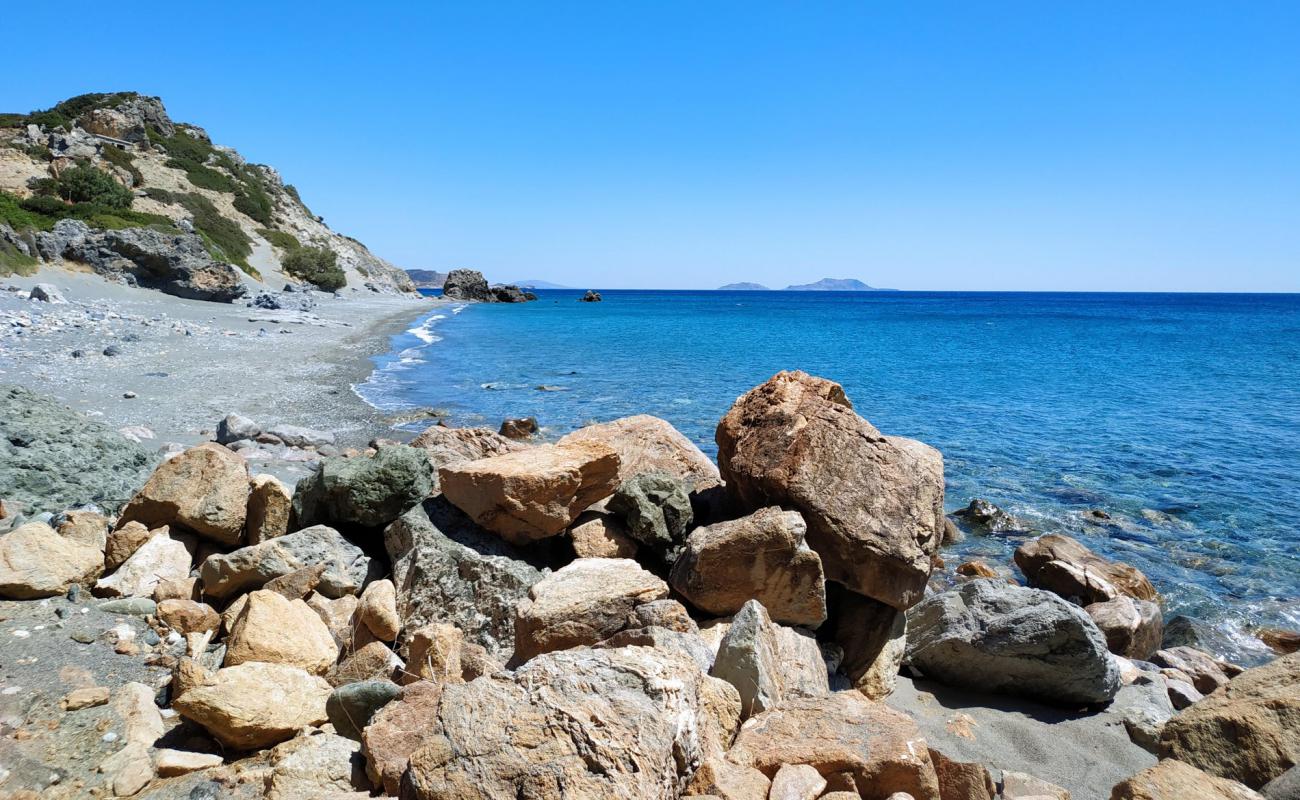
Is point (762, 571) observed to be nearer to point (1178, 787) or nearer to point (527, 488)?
point (527, 488)

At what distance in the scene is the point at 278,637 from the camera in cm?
459

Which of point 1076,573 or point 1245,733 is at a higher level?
point 1245,733

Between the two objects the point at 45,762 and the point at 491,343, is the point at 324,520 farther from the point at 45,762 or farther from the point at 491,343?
the point at 491,343

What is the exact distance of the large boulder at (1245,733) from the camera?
3.88 meters

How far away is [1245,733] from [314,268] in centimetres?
5821

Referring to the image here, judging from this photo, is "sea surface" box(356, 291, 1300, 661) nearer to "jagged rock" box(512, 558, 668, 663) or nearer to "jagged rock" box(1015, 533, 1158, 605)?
"jagged rock" box(1015, 533, 1158, 605)

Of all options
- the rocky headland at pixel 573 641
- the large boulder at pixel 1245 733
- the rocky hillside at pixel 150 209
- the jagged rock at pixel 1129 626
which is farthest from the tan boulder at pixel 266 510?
the rocky hillside at pixel 150 209

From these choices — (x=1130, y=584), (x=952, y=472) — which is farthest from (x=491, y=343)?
(x=1130, y=584)

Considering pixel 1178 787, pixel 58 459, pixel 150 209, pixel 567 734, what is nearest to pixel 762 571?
pixel 1178 787

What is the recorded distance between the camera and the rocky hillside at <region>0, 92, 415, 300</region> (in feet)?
103

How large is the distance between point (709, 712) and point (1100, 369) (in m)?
40.7

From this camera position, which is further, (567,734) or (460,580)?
(460,580)

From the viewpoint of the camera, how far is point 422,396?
2128 cm

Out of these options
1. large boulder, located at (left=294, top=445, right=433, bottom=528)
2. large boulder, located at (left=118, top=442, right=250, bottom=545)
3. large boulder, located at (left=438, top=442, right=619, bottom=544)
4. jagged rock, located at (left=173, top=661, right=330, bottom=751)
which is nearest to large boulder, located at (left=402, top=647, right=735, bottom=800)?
jagged rock, located at (left=173, top=661, right=330, bottom=751)
